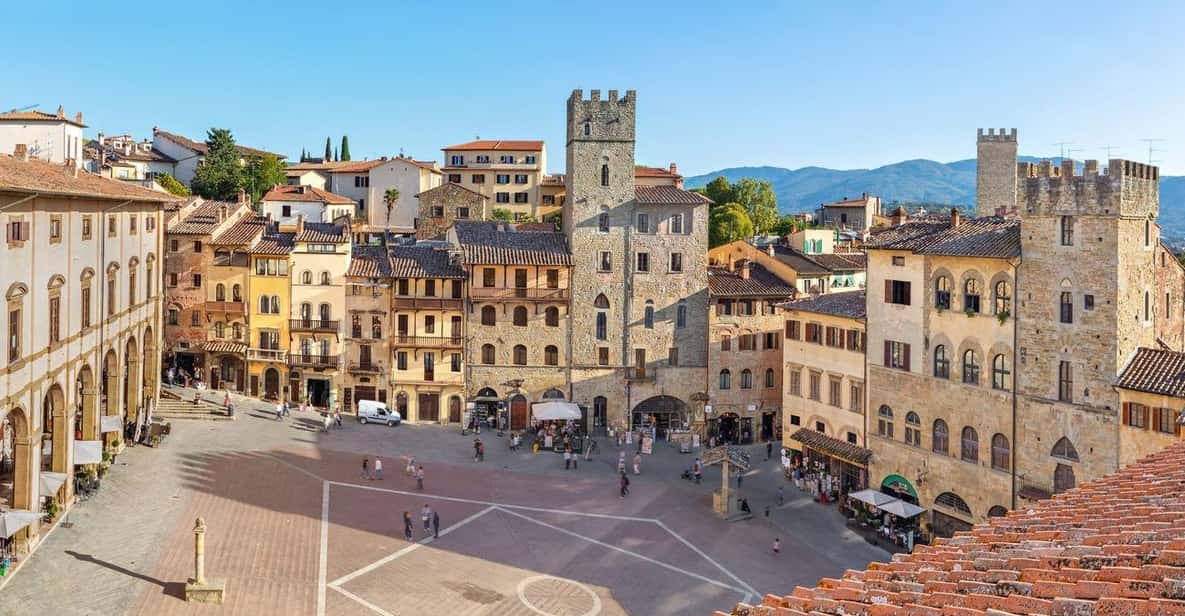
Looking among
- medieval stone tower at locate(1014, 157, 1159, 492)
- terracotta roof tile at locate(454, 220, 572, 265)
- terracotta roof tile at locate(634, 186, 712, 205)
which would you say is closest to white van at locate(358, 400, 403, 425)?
terracotta roof tile at locate(454, 220, 572, 265)

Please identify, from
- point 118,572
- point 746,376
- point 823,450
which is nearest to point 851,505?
point 823,450

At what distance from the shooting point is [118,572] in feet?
100

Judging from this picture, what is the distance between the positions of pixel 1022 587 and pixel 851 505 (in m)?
39.2

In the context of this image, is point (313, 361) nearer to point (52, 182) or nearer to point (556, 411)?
point (556, 411)

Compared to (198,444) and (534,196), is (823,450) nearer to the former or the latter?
(198,444)

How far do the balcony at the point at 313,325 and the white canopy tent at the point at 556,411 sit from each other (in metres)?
13.5

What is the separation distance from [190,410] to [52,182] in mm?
23547

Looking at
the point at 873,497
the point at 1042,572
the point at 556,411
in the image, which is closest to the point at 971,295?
the point at 873,497

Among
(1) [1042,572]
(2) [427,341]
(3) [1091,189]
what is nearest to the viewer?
(1) [1042,572]

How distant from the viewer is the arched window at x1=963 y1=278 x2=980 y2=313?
41906 mm

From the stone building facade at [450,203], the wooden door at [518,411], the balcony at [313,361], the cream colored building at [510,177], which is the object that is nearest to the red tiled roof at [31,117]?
the balcony at [313,361]

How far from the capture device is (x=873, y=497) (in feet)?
143

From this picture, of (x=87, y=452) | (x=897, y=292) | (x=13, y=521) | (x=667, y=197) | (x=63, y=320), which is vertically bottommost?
(x=13, y=521)

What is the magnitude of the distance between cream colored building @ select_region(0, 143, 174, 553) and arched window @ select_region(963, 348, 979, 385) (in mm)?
35096
